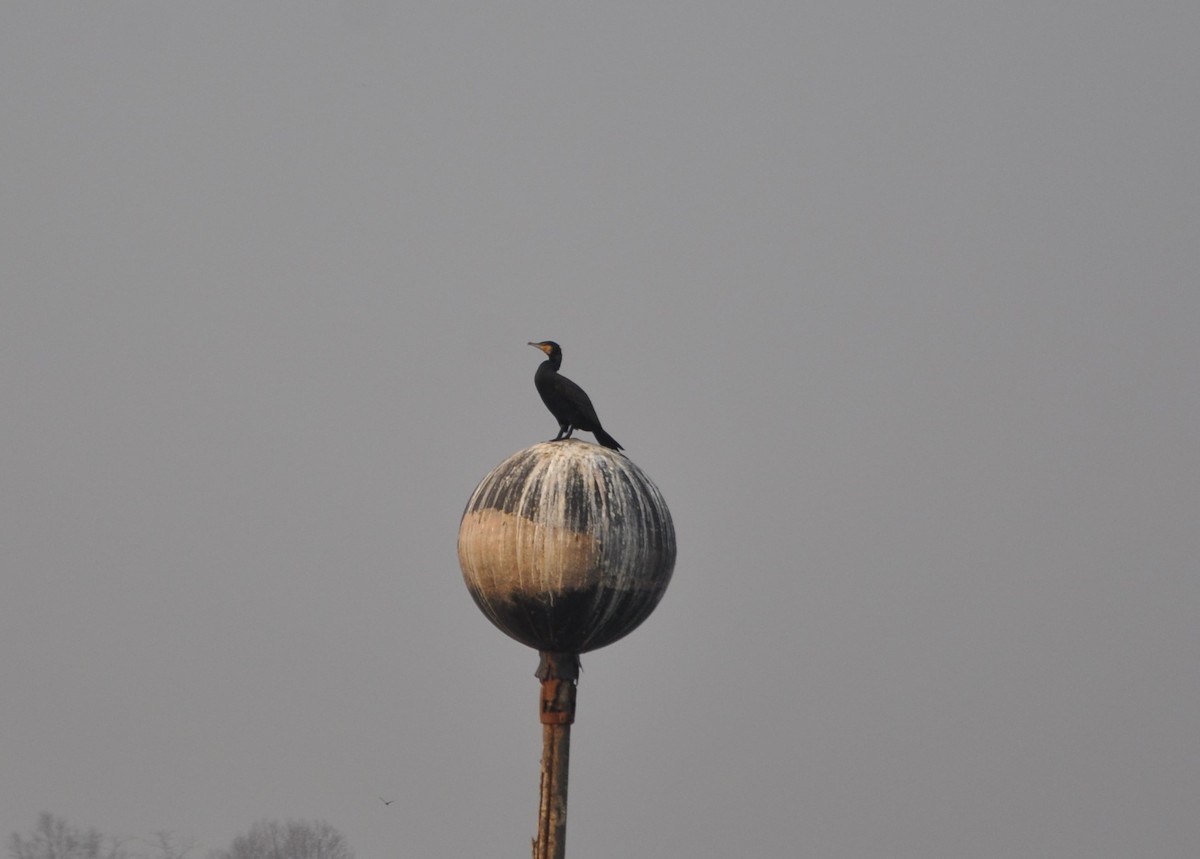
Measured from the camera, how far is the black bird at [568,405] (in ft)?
78.3

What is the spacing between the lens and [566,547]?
2133 centimetres

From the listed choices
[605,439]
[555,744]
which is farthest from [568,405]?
[555,744]

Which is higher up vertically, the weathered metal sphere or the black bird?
the black bird

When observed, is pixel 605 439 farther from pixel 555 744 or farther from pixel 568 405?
pixel 555 744

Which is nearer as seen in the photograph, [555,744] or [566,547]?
[566,547]

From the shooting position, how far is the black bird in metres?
23.9

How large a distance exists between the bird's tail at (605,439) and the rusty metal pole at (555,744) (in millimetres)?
2580

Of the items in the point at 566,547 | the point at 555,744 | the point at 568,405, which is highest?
the point at 568,405

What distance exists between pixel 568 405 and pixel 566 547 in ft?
10.4

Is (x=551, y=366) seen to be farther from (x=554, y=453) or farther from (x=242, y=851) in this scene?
(x=242, y=851)

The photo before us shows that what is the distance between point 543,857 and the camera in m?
22.1

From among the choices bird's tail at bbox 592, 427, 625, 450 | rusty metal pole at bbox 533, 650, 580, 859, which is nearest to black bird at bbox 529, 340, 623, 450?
bird's tail at bbox 592, 427, 625, 450

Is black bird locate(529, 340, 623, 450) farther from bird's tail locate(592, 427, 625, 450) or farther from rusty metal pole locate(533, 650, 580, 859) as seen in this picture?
rusty metal pole locate(533, 650, 580, 859)

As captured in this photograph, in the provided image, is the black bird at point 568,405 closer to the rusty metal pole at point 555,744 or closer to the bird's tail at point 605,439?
the bird's tail at point 605,439
